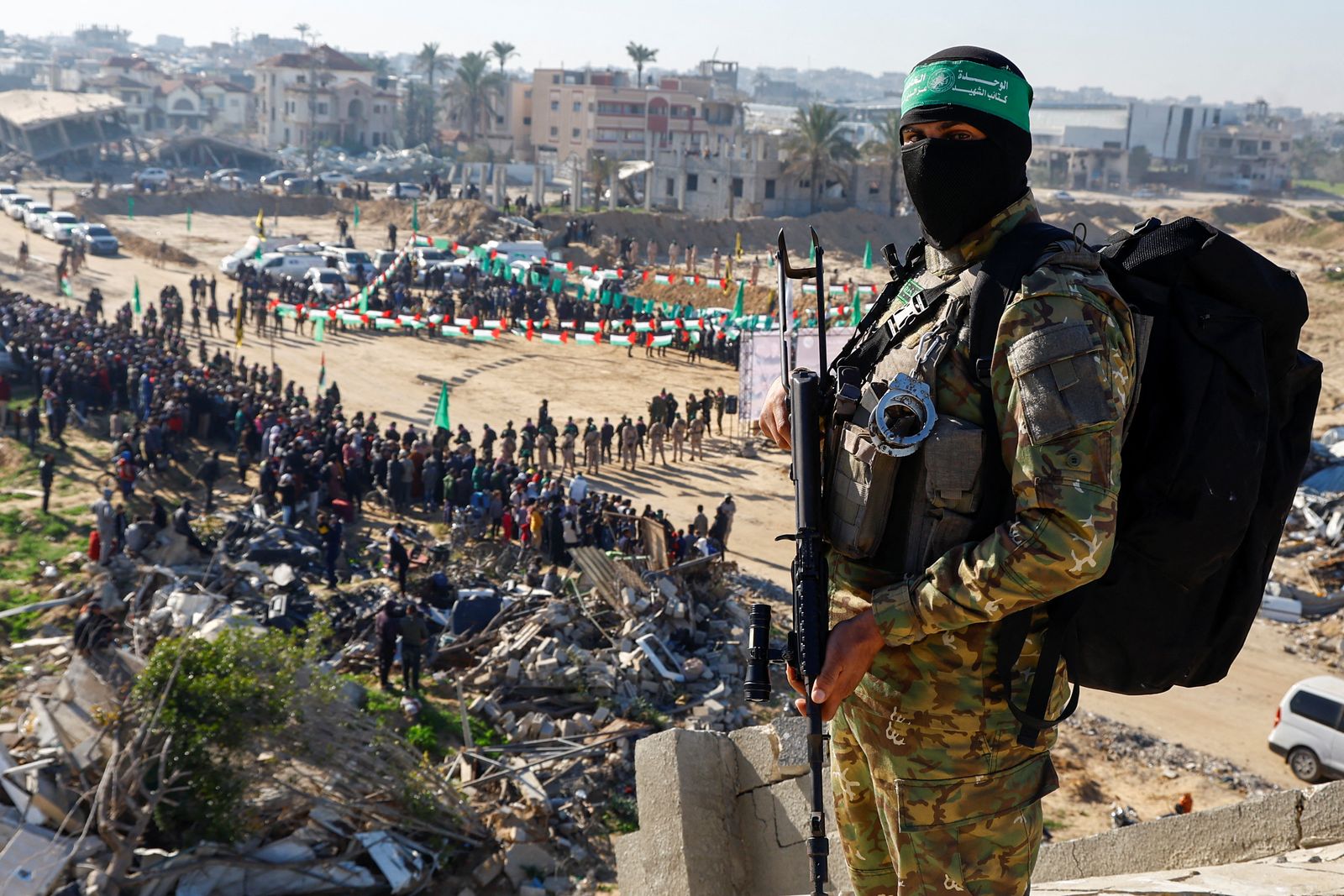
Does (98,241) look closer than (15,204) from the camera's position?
Yes

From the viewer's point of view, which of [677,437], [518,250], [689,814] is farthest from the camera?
[518,250]

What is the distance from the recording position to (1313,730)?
42.7ft

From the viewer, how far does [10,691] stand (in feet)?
37.1

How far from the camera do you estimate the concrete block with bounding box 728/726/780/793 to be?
17.9 feet

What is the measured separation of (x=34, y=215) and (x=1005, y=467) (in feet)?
179

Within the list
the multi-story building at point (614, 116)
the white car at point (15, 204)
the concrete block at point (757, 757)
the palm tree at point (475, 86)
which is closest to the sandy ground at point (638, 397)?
the white car at point (15, 204)

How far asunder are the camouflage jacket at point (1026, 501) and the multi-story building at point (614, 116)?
6379cm

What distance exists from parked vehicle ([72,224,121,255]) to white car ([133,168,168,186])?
17.4 metres

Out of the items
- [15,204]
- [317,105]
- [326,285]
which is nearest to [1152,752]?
[326,285]

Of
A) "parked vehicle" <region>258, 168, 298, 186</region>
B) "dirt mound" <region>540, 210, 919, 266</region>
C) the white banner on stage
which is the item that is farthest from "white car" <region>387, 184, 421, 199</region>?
the white banner on stage

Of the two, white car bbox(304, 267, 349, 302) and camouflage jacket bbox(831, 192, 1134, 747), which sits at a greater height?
camouflage jacket bbox(831, 192, 1134, 747)

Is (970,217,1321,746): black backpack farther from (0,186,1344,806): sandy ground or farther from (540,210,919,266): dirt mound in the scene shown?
(540,210,919,266): dirt mound

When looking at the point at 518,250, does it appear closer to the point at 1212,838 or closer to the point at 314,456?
the point at 314,456

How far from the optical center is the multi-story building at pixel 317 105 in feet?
285
